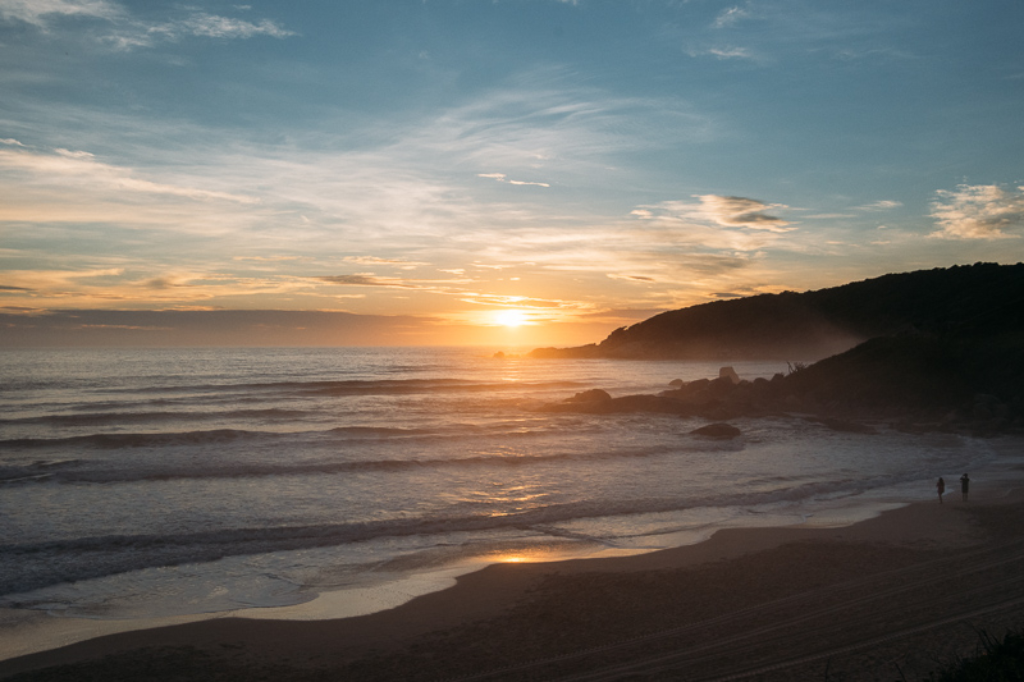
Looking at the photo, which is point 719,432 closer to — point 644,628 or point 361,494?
point 361,494

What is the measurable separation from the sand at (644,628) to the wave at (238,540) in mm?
3410

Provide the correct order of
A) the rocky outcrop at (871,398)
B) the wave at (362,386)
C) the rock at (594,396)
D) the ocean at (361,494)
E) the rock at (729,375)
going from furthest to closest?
the wave at (362,386), the rock at (729,375), the rock at (594,396), the rocky outcrop at (871,398), the ocean at (361,494)

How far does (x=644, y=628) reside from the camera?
Answer: 29.3 feet

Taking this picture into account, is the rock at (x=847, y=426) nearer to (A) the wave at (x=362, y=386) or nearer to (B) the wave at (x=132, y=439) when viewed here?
(B) the wave at (x=132, y=439)

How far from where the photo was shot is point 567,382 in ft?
239

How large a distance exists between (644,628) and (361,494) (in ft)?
36.7

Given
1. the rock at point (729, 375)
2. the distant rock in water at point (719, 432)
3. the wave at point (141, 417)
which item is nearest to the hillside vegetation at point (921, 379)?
the rock at point (729, 375)

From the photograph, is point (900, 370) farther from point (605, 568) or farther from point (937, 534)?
point (605, 568)

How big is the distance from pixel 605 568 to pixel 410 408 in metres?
33.1

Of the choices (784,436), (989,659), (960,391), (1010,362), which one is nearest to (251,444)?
Answer: (784,436)

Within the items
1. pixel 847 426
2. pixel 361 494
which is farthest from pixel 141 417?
pixel 847 426

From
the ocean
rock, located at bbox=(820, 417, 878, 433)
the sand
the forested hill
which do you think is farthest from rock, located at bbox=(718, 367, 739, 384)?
the sand

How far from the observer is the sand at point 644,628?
7.69 m

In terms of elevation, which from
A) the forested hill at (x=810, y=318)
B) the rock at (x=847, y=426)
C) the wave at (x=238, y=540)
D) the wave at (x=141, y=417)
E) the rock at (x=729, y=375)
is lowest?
the wave at (x=238, y=540)
